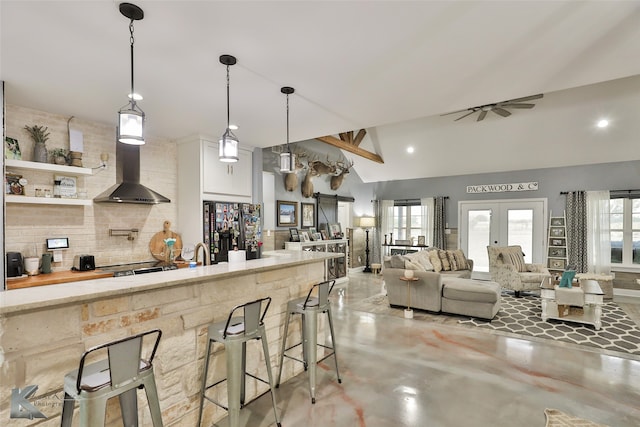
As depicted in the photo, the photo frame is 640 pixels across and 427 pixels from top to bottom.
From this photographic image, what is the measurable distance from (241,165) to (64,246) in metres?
2.38

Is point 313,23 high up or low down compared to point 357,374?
up

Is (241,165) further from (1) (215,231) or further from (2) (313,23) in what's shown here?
(2) (313,23)

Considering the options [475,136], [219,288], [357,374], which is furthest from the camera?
[475,136]

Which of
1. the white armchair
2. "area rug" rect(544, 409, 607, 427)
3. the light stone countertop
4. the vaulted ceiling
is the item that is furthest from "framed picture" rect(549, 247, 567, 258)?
the light stone countertop

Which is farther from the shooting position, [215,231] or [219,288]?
[215,231]

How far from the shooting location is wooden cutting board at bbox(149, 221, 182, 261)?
4.32 m

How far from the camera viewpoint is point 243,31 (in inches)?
80.3

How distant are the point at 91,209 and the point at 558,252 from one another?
27.6 ft

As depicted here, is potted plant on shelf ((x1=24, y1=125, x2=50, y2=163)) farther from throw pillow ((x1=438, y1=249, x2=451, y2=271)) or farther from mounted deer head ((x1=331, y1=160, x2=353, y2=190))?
throw pillow ((x1=438, y1=249, x2=451, y2=271))

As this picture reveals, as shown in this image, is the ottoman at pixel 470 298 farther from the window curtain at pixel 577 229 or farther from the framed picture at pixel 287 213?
the framed picture at pixel 287 213


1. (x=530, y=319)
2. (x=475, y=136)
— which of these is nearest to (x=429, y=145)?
(x=475, y=136)

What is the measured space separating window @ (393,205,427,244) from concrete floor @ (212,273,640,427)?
187 inches

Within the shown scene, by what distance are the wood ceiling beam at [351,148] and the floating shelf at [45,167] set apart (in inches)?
142

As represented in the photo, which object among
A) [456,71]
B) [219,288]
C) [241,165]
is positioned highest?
[456,71]
